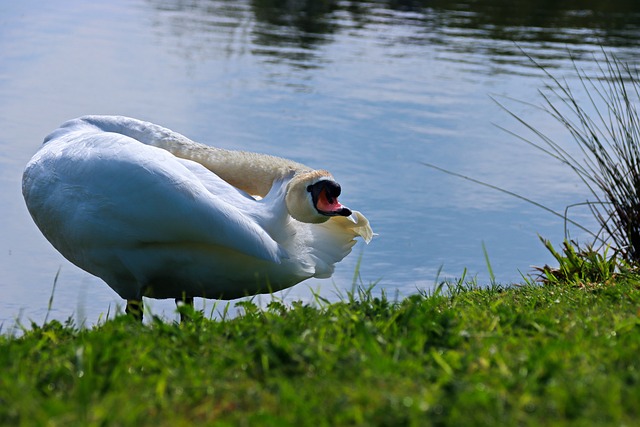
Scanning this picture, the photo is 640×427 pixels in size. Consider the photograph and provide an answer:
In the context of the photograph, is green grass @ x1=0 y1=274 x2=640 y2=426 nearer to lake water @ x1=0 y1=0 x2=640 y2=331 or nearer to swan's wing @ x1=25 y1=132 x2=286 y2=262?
swan's wing @ x1=25 y1=132 x2=286 y2=262

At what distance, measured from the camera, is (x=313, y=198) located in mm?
4754

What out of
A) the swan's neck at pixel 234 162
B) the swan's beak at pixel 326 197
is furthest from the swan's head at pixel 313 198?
the swan's neck at pixel 234 162

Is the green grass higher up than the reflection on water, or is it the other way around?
the green grass

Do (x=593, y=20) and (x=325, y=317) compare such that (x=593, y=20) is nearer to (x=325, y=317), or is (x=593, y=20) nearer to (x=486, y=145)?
(x=486, y=145)

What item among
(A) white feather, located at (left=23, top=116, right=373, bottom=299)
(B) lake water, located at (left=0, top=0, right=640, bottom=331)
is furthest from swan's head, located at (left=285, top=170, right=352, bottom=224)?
(B) lake water, located at (left=0, top=0, right=640, bottom=331)

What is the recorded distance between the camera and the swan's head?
4.77 meters

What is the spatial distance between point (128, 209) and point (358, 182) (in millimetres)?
4420

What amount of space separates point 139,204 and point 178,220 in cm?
21

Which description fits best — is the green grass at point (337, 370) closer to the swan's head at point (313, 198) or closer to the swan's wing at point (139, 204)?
the swan's wing at point (139, 204)

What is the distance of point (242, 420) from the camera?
9.08ft

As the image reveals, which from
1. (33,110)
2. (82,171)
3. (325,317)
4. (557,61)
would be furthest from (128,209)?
(557,61)

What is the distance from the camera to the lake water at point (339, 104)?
7289mm

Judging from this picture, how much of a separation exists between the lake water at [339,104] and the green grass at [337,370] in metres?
0.94

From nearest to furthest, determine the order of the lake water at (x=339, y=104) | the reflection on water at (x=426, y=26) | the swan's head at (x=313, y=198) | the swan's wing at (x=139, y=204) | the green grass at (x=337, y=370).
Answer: the green grass at (x=337, y=370) → the swan's wing at (x=139, y=204) → the swan's head at (x=313, y=198) → the lake water at (x=339, y=104) → the reflection on water at (x=426, y=26)
